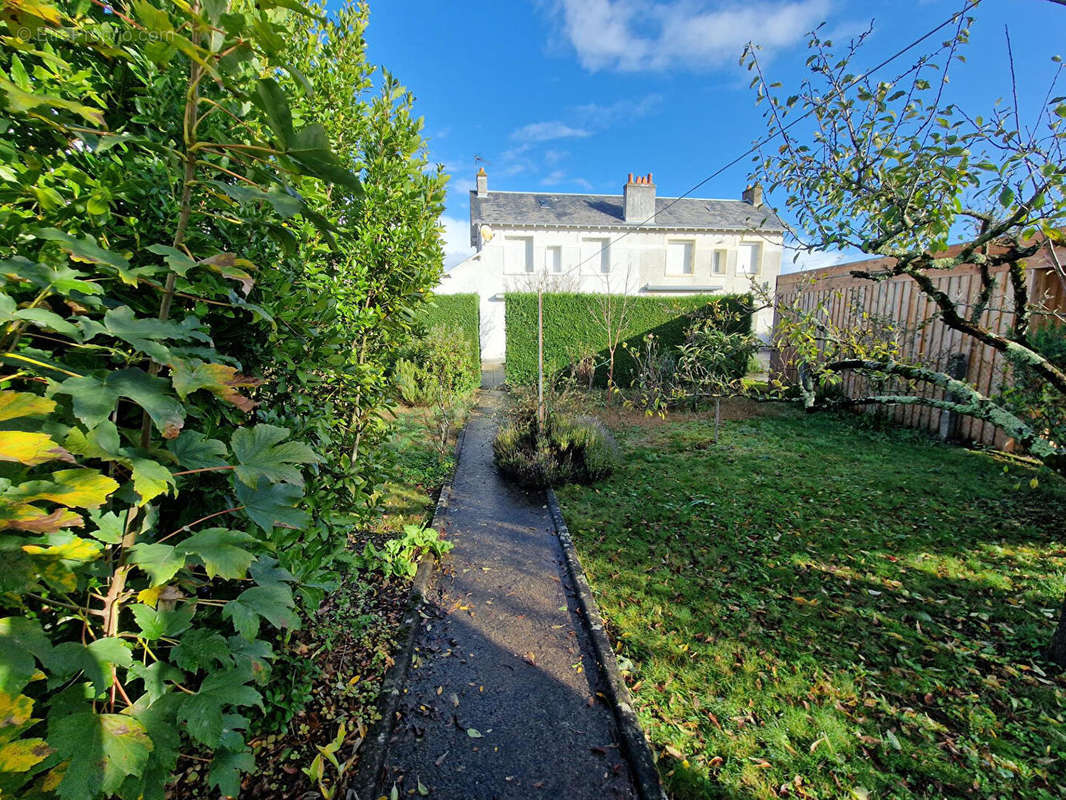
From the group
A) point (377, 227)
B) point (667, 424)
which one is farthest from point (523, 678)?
point (667, 424)

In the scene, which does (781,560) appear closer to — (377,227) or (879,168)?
(879,168)

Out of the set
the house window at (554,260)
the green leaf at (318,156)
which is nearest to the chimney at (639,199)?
the house window at (554,260)

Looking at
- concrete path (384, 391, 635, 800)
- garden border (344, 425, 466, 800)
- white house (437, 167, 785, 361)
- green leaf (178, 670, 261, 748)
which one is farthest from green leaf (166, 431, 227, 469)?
white house (437, 167, 785, 361)

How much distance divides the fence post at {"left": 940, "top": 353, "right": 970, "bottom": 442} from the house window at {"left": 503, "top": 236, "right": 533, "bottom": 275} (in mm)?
14733

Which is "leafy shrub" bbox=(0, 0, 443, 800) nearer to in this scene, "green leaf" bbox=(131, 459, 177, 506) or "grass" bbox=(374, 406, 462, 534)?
"green leaf" bbox=(131, 459, 177, 506)

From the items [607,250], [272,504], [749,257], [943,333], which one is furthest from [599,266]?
[272,504]

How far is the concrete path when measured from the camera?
197cm

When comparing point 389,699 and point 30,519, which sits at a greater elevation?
point 30,519

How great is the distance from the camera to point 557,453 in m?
5.70

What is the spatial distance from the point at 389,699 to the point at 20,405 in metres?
2.18

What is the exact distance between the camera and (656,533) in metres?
4.17

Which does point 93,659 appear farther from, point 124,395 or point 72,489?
point 124,395

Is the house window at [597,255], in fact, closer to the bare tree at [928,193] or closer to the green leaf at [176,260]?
the bare tree at [928,193]

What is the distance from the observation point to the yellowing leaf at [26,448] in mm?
636
